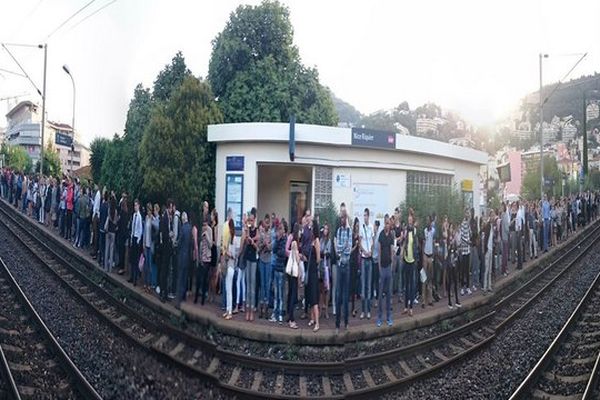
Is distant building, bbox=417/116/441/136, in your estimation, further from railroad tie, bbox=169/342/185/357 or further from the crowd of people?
railroad tie, bbox=169/342/185/357

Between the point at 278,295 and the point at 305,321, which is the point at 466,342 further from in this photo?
the point at 278,295

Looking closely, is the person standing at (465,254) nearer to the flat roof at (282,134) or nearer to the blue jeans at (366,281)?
the blue jeans at (366,281)

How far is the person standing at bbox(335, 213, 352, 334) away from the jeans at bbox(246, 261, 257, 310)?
5.63 ft

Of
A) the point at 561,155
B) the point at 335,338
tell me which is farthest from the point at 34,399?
the point at 561,155

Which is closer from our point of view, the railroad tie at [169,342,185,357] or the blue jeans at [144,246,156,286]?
the railroad tie at [169,342,185,357]

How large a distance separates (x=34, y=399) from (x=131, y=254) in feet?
20.9

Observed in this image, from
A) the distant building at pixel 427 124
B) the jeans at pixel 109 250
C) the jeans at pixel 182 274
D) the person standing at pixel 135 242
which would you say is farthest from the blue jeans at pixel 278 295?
the distant building at pixel 427 124

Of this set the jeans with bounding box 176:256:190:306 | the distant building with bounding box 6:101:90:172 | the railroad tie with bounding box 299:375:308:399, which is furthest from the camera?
the distant building with bounding box 6:101:90:172

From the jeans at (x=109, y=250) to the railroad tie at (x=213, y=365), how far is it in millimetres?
6441

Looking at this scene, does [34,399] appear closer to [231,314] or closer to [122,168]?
[231,314]

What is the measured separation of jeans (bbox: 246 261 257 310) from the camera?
→ 385 inches

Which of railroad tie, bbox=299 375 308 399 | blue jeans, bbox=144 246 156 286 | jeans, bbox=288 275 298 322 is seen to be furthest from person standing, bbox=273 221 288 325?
blue jeans, bbox=144 246 156 286

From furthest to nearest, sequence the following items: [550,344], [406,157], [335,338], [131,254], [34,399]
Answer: [406,157]
[131,254]
[550,344]
[335,338]
[34,399]

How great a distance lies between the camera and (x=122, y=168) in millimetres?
22766
